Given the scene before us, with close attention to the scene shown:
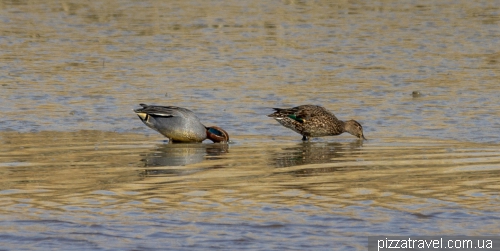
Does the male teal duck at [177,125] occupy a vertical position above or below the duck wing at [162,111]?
below

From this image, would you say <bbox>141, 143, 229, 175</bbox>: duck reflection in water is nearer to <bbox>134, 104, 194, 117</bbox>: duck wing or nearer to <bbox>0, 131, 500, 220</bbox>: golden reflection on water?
<bbox>0, 131, 500, 220</bbox>: golden reflection on water

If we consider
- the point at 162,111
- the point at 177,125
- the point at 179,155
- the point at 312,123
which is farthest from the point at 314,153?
the point at 162,111

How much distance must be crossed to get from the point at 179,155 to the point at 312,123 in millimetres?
2221

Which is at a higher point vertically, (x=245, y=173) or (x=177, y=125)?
(x=177, y=125)

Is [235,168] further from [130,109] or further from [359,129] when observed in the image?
[130,109]

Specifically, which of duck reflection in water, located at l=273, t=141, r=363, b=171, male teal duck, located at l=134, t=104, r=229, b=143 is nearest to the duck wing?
male teal duck, located at l=134, t=104, r=229, b=143

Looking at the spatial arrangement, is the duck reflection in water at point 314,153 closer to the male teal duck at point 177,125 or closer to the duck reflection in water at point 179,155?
the duck reflection in water at point 179,155

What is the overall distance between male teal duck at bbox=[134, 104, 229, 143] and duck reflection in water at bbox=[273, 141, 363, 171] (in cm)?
93

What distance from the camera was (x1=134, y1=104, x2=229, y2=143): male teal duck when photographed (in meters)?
12.7

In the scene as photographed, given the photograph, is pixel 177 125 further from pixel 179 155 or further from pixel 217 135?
pixel 179 155

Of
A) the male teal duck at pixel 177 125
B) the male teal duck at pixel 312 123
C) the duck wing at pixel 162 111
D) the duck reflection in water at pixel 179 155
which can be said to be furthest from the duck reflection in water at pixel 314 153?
the duck wing at pixel 162 111

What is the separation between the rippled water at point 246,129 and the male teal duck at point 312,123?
7.1 inches

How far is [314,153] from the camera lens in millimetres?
12055

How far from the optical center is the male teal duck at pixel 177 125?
12672 millimetres
